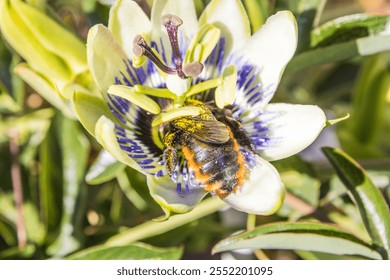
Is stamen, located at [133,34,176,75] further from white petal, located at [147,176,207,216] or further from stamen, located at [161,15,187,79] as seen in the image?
white petal, located at [147,176,207,216]

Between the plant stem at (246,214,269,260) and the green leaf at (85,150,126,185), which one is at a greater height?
the green leaf at (85,150,126,185)

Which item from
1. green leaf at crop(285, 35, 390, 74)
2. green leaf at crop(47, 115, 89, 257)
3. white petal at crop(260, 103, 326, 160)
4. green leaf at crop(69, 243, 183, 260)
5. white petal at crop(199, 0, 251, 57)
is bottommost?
green leaf at crop(69, 243, 183, 260)

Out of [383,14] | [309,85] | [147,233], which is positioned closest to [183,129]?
[147,233]

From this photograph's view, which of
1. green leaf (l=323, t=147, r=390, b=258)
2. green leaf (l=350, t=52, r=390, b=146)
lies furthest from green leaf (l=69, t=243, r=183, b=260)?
green leaf (l=350, t=52, r=390, b=146)

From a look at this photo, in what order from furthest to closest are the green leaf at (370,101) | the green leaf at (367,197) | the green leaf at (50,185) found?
the green leaf at (370,101), the green leaf at (50,185), the green leaf at (367,197)

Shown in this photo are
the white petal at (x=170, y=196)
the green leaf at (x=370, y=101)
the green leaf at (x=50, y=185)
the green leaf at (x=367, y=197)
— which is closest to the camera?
the white petal at (x=170, y=196)

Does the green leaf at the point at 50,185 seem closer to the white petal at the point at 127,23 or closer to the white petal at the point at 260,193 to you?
the white petal at the point at 127,23

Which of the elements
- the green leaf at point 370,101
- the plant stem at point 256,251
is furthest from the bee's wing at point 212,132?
the green leaf at point 370,101
